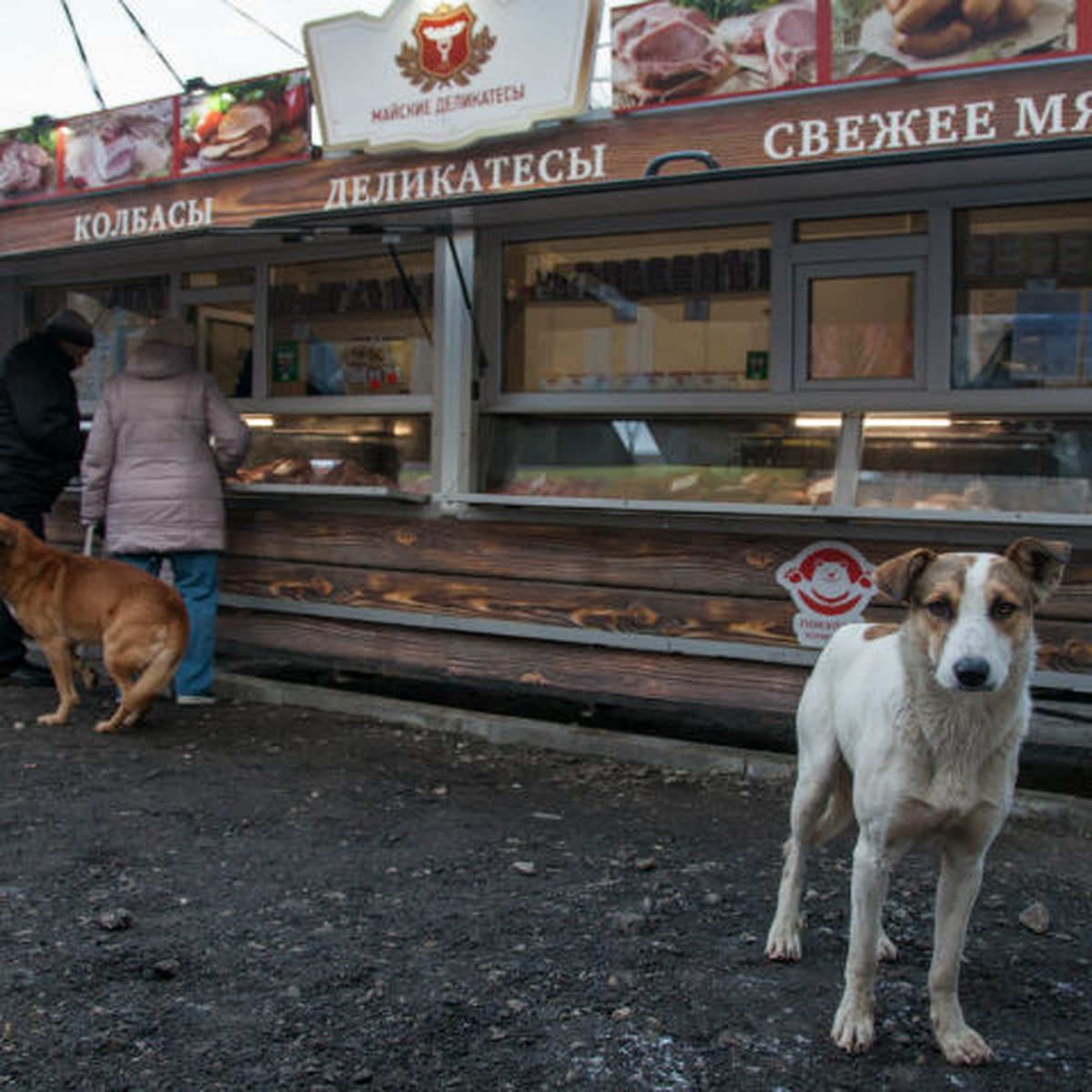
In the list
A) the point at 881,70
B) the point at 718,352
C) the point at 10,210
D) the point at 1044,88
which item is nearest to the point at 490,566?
the point at 718,352

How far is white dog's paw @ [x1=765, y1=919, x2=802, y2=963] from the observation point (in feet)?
10.1

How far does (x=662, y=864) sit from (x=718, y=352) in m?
2.99

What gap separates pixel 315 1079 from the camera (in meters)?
2.43

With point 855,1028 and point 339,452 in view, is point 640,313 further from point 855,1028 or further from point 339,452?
point 855,1028

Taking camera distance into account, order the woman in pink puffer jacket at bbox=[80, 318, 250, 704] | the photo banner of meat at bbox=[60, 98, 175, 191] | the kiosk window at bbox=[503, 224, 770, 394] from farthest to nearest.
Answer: the photo banner of meat at bbox=[60, 98, 175, 191], the woman in pink puffer jacket at bbox=[80, 318, 250, 704], the kiosk window at bbox=[503, 224, 770, 394]

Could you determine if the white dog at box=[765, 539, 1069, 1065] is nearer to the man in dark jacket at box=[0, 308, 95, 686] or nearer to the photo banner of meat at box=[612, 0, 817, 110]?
the photo banner of meat at box=[612, 0, 817, 110]

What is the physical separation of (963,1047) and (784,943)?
0.63 metres

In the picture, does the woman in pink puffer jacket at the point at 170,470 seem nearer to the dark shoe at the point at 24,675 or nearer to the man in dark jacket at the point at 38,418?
the man in dark jacket at the point at 38,418

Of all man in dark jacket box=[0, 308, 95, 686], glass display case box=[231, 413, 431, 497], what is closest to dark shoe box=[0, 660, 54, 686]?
man in dark jacket box=[0, 308, 95, 686]

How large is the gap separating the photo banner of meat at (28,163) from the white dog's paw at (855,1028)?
7108 millimetres

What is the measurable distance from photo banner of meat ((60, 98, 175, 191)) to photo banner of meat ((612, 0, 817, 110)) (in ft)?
10.3

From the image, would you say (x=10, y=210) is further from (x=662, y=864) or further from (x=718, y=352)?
(x=662, y=864)

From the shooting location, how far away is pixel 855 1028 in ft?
8.46

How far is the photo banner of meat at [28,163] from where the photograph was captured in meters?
7.18
